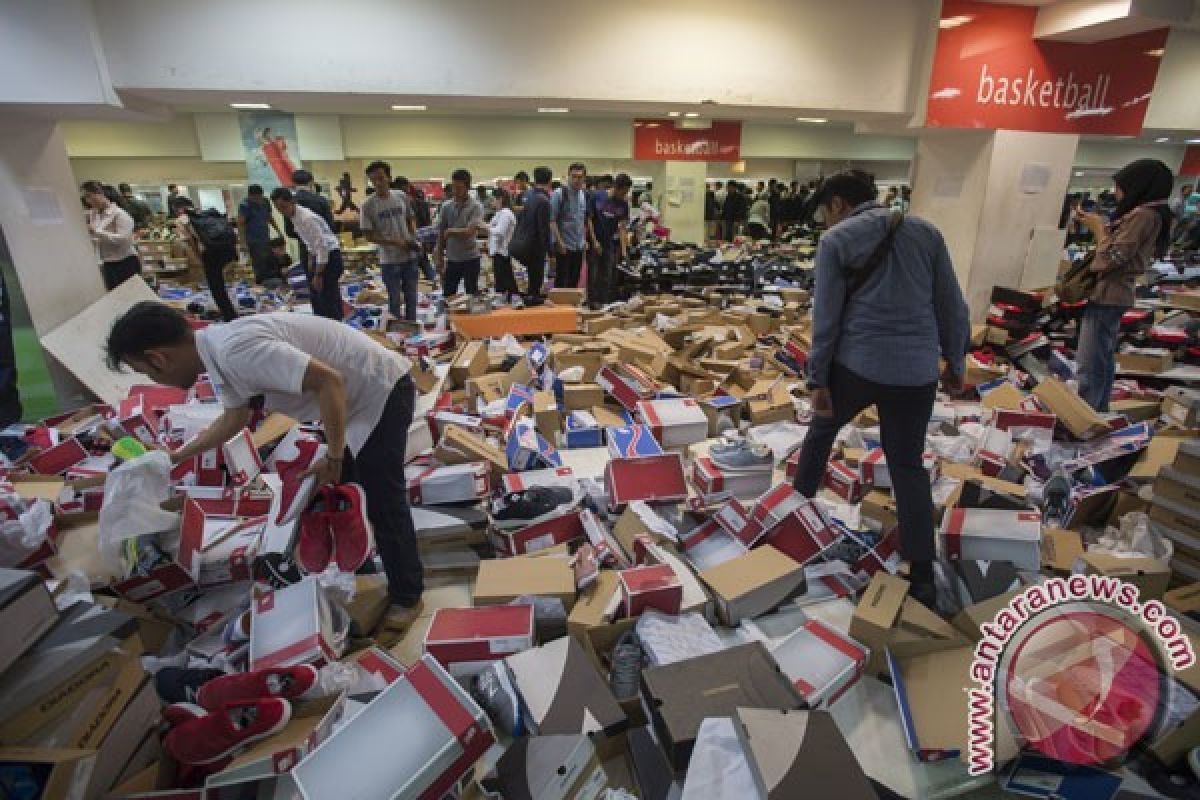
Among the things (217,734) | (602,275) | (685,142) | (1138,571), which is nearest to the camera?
(217,734)

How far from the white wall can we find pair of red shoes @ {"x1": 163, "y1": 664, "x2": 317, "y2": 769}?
138 inches

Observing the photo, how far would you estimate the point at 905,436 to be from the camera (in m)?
1.90

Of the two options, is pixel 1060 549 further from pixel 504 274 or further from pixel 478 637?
pixel 504 274

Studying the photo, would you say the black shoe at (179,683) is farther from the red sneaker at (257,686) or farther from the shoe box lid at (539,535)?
the shoe box lid at (539,535)

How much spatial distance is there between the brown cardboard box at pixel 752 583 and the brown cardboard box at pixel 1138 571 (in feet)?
3.20

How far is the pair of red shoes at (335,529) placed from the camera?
6.13ft

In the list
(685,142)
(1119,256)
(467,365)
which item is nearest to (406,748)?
(467,365)

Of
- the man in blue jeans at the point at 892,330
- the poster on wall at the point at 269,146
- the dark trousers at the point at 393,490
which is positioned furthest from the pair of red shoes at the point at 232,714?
the poster on wall at the point at 269,146

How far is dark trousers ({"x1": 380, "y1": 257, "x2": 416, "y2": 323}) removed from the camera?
5293 mm

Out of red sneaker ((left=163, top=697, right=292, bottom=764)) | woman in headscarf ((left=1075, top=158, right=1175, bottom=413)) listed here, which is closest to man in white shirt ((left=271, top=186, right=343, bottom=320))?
red sneaker ((left=163, top=697, right=292, bottom=764))

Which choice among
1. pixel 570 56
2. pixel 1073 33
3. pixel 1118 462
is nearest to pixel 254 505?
pixel 570 56

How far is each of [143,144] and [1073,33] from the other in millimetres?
12736

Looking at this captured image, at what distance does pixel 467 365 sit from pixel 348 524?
223 cm

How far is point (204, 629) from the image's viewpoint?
1.98 metres
